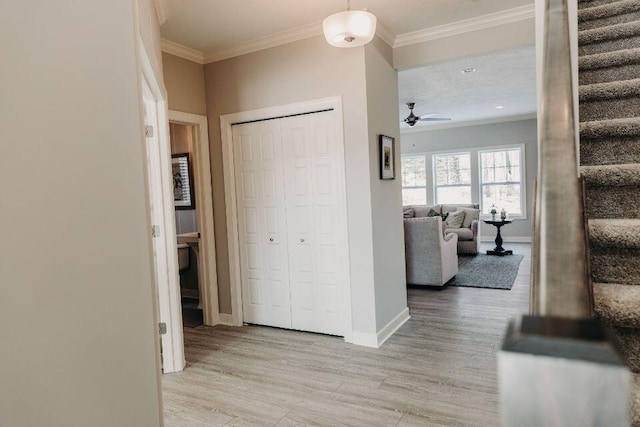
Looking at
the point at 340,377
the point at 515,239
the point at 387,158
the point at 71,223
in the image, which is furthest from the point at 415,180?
the point at 71,223

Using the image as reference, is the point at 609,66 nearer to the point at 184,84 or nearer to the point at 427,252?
the point at 184,84

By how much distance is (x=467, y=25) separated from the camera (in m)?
3.66

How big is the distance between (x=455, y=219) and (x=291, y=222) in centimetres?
532

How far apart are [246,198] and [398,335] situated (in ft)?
6.37

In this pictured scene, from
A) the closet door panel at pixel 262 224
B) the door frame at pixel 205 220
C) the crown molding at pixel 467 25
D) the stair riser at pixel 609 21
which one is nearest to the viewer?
the stair riser at pixel 609 21

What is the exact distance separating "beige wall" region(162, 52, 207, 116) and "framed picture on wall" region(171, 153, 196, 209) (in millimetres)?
1462

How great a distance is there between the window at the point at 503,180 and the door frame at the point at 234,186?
705 cm

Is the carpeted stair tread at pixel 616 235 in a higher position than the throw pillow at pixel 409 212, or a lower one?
higher

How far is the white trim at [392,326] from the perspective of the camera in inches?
143

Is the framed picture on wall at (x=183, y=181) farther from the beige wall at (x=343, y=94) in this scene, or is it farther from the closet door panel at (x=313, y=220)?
the closet door panel at (x=313, y=220)

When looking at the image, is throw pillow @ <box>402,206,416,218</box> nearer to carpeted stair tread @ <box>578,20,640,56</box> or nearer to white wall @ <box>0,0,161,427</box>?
carpeted stair tread @ <box>578,20,640,56</box>

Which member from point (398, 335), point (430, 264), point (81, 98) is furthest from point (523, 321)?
point (430, 264)

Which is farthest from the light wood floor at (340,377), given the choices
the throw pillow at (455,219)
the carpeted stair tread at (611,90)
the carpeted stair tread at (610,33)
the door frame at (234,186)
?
the throw pillow at (455,219)

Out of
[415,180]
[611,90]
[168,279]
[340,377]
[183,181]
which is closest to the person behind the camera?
[611,90]
